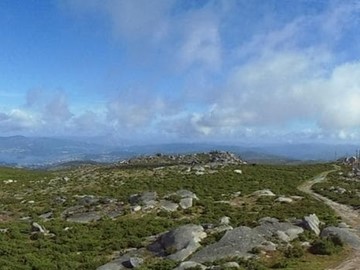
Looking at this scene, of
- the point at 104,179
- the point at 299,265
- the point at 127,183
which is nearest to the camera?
the point at 299,265

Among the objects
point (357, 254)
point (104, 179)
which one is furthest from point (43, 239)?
point (104, 179)

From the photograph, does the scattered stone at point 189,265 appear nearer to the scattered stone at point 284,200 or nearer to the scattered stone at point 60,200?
the scattered stone at point 284,200

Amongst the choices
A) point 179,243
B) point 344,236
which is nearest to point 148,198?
point 179,243

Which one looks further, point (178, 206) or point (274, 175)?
point (274, 175)

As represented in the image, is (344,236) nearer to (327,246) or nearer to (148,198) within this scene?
(327,246)

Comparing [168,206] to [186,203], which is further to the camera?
[186,203]

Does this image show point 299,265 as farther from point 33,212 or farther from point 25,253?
point 33,212
